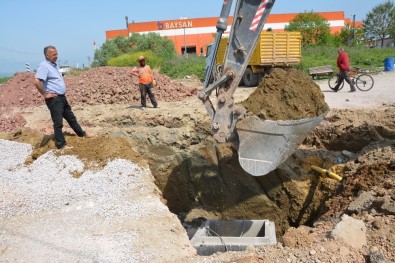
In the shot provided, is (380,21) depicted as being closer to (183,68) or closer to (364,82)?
(183,68)

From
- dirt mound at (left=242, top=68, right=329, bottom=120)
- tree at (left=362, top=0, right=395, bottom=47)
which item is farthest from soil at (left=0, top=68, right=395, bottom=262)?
tree at (left=362, top=0, right=395, bottom=47)

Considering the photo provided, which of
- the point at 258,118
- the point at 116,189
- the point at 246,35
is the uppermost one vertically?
the point at 246,35

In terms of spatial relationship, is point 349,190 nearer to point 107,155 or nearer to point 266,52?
point 107,155

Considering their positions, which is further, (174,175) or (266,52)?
(266,52)

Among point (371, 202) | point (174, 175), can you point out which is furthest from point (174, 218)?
point (174, 175)

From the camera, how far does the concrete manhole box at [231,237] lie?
A: 4508 millimetres

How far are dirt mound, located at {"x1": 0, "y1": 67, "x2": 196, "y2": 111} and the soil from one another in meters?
1.64

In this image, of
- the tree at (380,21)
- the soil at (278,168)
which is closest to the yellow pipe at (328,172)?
the soil at (278,168)

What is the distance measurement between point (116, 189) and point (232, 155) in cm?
240

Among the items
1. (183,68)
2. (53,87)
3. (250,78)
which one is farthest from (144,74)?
(183,68)

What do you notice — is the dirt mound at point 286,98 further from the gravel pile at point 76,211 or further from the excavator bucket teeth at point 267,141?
the gravel pile at point 76,211

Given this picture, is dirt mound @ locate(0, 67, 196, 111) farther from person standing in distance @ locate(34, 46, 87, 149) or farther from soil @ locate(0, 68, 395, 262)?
person standing in distance @ locate(34, 46, 87, 149)

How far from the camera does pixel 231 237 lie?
4781 millimetres

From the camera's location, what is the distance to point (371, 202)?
3916 millimetres
